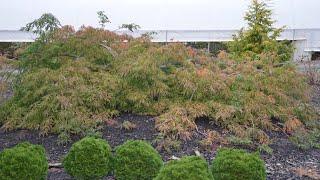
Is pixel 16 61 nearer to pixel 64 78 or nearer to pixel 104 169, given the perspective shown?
pixel 64 78

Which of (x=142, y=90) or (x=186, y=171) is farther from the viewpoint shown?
(x=142, y=90)

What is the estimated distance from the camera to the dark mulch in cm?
502

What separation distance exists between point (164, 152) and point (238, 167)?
1500 mm

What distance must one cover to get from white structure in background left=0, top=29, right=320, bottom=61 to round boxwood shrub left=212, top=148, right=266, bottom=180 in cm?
805

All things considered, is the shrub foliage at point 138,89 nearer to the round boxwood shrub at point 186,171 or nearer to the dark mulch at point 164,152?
the dark mulch at point 164,152

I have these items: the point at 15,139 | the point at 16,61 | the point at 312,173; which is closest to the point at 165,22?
the point at 16,61

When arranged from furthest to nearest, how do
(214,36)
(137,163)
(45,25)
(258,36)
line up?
(214,36) < (258,36) < (45,25) < (137,163)

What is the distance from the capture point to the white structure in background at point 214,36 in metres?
11.9

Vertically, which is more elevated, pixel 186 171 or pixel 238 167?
pixel 186 171

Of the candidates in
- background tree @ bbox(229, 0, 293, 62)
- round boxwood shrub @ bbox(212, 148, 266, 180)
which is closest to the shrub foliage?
round boxwood shrub @ bbox(212, 148, 266, 180)

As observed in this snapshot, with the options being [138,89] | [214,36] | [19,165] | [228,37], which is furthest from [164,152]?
[228,37]

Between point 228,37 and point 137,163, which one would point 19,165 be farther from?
point 228,37

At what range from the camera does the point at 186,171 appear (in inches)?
134

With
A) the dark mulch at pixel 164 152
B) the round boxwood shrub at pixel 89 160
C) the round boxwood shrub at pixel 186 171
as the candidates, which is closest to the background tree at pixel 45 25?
the dark mulch at pixel 164 152
